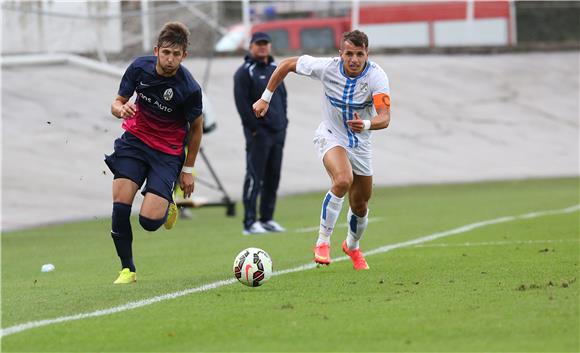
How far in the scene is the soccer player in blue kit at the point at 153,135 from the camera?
10062 mm

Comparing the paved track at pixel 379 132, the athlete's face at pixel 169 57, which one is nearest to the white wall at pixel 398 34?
the paved track at pixel 379 132

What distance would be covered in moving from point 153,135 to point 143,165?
0.27m

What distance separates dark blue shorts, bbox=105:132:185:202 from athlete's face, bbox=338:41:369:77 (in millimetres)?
1755

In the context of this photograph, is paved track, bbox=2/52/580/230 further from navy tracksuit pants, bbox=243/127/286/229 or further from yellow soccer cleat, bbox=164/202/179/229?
yellow soccer cleat, bbox=164/202/179/229

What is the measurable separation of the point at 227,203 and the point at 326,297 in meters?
10.5

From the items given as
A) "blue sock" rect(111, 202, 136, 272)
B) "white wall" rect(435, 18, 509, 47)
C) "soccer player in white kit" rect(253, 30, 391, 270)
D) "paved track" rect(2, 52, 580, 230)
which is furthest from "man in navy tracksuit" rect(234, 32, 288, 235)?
"white wall" rect(435, 18, 509, 47)

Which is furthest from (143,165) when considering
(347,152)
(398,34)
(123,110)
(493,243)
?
(398,34)

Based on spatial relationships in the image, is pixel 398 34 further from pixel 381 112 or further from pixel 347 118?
pixel 381 112

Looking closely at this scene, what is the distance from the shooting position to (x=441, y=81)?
3659cm

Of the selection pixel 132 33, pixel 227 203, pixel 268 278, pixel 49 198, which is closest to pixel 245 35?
pixel 132 33

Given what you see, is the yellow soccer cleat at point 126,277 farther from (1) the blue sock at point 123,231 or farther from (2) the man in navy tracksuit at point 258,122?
(2) the man in navy tracksuit at point 258,122

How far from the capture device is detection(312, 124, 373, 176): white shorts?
36.1ft

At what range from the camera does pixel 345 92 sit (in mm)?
10844

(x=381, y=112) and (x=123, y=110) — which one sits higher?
(x=123, y=110)
